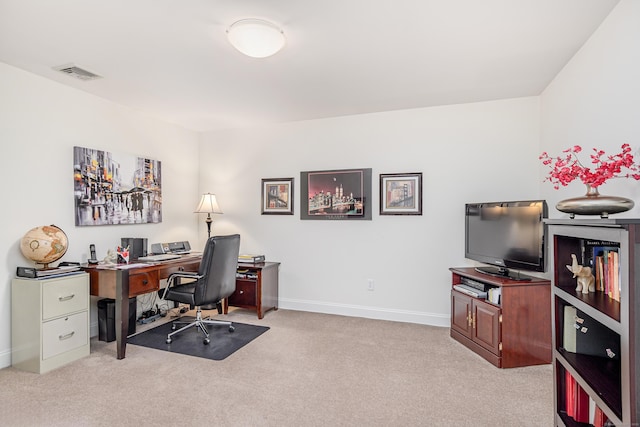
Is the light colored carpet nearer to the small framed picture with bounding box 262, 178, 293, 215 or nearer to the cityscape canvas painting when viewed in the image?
the cityscape canvas painting

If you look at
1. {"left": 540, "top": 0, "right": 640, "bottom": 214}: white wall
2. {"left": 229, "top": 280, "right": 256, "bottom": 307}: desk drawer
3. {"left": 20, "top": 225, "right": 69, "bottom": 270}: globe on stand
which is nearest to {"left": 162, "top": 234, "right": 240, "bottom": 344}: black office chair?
{"left": 229, "top": 280, "right": 256, "bottom": 307}: desk drawer

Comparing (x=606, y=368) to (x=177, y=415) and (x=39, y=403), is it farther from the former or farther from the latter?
(x=39, y=403)

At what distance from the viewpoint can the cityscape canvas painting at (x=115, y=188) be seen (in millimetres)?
3350

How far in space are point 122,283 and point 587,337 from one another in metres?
3.17

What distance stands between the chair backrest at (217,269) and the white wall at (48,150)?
119cm

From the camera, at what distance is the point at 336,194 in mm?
4238

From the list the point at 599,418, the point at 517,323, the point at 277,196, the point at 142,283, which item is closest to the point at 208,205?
the point at 277,196

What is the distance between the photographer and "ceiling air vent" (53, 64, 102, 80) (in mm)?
2822

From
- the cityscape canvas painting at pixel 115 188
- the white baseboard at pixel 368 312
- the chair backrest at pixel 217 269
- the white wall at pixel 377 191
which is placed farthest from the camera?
the white baseboard at pixel 368 312

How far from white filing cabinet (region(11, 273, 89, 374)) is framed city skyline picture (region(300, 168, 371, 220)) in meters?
2.46

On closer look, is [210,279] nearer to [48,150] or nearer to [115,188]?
[115,188]

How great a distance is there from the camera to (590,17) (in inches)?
82.4

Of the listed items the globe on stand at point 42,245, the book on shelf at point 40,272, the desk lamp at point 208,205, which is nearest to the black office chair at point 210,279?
the book on shelf at point 40,272

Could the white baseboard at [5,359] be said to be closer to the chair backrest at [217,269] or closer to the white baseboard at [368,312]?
the chair backrest at [217,269]
